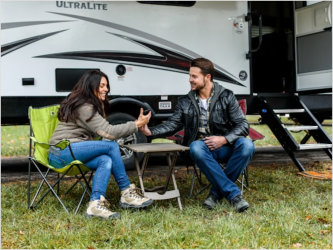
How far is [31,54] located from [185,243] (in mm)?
3297

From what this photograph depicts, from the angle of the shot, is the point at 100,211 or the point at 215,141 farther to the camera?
the point at 215,141

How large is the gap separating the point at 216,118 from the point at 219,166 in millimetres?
424

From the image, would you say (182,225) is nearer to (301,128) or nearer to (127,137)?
(127,137)

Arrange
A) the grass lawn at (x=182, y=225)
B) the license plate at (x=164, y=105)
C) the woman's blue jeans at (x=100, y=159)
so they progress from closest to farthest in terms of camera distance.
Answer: the grass lawn at (x=182, y=225) < the woman's blue jeans at (x=100, y=159) < the license plate at (x=164, y=105)

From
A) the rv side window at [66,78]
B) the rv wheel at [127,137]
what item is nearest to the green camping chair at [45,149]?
the rv side window at [66,78]

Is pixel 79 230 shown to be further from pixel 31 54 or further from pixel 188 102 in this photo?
pixel 31 54

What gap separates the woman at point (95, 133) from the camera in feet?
10.9

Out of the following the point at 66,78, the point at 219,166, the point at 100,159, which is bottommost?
the point at 219,166

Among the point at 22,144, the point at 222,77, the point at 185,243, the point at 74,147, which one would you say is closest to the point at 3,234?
the point at 74,147

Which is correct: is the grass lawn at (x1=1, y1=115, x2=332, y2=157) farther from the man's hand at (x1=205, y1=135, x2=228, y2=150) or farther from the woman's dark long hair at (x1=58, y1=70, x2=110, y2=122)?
the man's hand at (x1=205, y1=135, x2=228, y2=150)

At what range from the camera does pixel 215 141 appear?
3.57 meters

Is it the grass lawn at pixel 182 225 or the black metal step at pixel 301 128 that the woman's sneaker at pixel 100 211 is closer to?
the grass lawn at pixel 182 225

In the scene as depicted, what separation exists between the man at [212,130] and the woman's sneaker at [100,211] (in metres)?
0.68

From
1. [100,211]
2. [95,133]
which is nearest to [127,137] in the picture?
[95,133]
